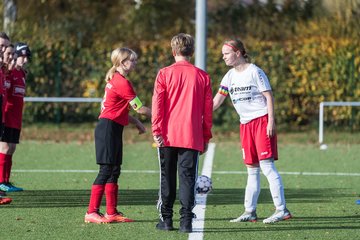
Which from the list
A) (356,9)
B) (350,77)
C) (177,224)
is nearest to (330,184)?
(177,224)

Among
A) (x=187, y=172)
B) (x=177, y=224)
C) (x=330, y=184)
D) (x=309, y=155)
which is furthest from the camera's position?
(x=309, y=155)

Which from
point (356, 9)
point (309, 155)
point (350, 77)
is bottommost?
point (309, 155)

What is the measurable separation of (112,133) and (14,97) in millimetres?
3036

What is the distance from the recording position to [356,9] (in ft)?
80.9

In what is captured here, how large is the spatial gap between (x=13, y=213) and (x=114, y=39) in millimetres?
14658

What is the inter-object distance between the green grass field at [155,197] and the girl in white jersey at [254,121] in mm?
216

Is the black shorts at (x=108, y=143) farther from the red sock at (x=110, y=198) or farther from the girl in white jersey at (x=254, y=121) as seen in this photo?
the girl in white jersey at (x=254, y=121)

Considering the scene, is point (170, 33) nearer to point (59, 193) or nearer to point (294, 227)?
point (59, 193)

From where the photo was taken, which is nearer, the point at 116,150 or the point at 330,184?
the point at 116,150

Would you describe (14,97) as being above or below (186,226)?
above

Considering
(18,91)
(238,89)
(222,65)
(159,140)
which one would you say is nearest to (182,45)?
(159,140)

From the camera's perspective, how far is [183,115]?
9.00 m

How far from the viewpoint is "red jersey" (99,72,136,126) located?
31.1 ft

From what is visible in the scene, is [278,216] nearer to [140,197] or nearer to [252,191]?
[252,191]
